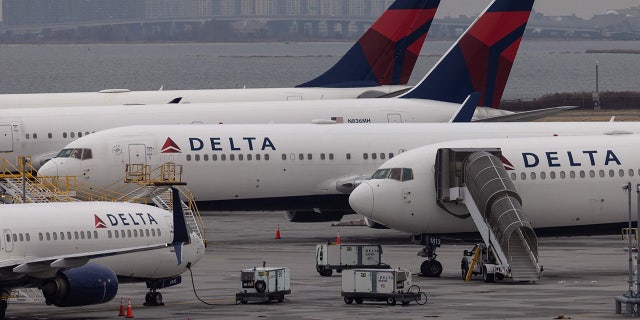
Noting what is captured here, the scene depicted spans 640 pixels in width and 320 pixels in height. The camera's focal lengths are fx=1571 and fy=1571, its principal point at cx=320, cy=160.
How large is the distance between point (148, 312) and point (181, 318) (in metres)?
2.06

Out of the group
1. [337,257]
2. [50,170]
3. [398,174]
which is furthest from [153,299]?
[50,170]

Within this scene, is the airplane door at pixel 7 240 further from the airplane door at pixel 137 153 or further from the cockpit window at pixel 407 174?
the airplane door at pixel 137 153

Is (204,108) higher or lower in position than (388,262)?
higher

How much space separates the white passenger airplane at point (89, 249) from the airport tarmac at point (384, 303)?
1350 millimetres

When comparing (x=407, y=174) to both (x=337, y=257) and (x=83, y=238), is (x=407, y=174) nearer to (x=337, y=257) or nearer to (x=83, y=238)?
(x=337, y=257)

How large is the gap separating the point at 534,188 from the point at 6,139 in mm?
29403

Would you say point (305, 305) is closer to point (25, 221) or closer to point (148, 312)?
point (148, 312)

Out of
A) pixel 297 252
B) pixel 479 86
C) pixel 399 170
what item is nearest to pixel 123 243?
pixel 399 170

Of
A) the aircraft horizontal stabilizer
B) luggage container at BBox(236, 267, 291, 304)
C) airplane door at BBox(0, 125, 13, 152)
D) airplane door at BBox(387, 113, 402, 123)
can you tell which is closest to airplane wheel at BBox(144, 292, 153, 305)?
luggage container at BBox(236, 267, 291, 304)

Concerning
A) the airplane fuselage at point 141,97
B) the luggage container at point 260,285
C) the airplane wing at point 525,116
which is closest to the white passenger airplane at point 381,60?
the airplane fuselage at point 141,97

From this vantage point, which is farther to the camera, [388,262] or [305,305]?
[388,262]

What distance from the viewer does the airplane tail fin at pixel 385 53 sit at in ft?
305

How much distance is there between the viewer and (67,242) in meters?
44.0

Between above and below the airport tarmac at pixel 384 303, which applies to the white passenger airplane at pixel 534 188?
above
